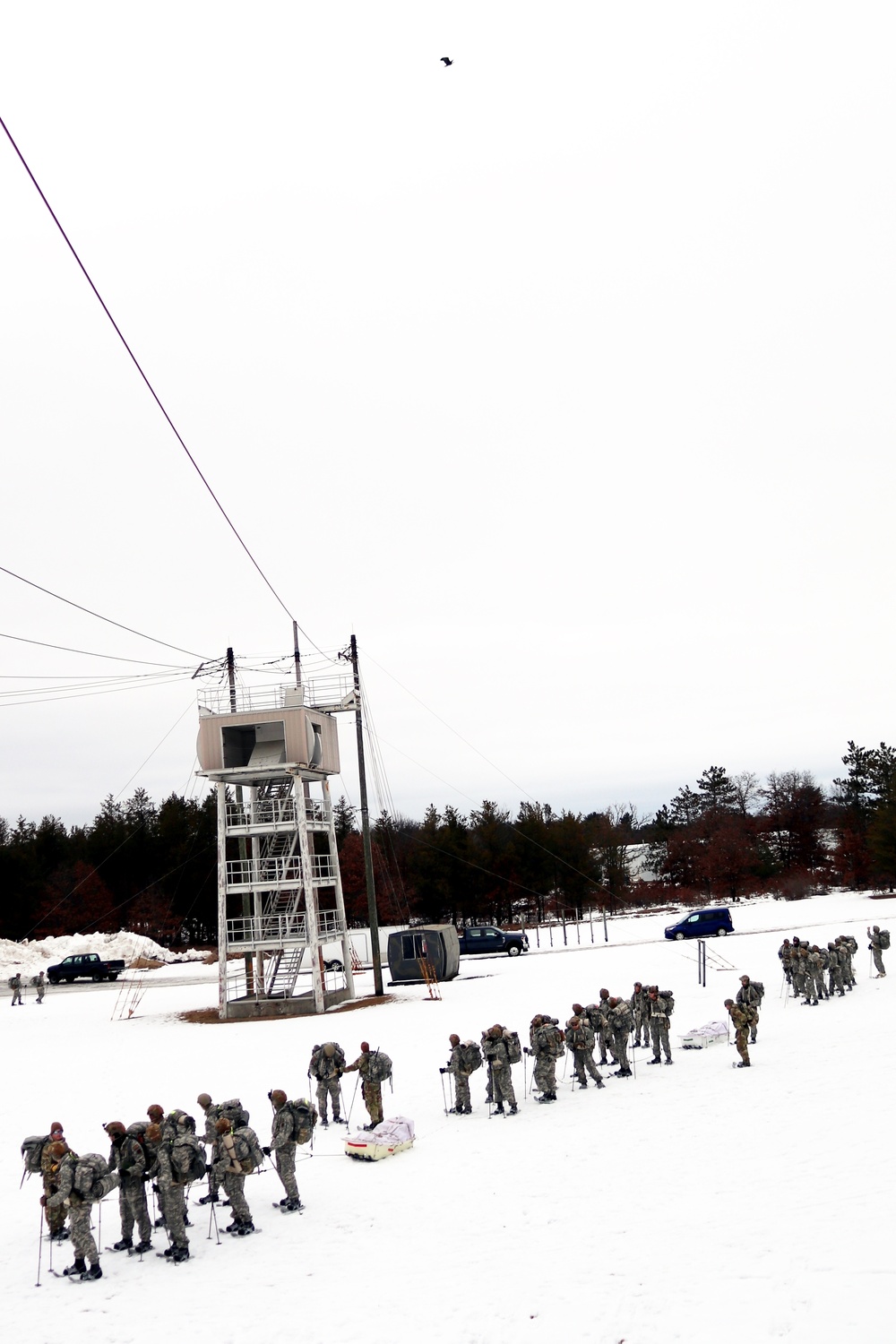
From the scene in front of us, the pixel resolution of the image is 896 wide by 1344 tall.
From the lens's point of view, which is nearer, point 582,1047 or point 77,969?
point 582,1047

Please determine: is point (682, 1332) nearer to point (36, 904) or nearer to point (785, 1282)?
point (785, 1282)

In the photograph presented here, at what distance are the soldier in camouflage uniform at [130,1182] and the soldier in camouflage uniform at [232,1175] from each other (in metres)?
0.93

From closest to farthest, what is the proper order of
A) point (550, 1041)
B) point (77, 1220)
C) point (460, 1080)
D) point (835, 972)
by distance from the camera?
point (77, 1220) < point (460, 1080) < point (550, 1041) < point (835, 972)

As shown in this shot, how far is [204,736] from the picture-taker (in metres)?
37.1

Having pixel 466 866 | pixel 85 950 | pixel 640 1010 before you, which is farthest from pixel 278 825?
pixel 466 866

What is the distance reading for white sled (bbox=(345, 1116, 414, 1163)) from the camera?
53.4 feet

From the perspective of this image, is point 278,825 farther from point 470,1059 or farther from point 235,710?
point 470,1059

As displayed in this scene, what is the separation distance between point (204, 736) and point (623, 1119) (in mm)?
23469

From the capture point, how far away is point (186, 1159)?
12.6 metres

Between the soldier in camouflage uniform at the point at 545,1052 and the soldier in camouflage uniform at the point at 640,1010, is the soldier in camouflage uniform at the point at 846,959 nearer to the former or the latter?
the soldier in camouflage uniform at the point at 640,1010

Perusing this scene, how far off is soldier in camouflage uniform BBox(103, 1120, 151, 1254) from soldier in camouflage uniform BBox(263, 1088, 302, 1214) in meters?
1.76

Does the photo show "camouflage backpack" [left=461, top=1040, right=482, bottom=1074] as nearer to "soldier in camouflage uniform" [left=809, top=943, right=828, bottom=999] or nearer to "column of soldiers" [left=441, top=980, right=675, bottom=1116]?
"column of soldiers" [left=441, top=980, right=675, bottom=1116]

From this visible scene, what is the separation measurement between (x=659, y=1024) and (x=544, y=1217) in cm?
964

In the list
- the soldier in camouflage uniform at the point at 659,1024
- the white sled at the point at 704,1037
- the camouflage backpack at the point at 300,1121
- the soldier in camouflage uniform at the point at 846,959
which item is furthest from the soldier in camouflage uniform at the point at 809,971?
the camouflage backpack at the point at 300,1121
